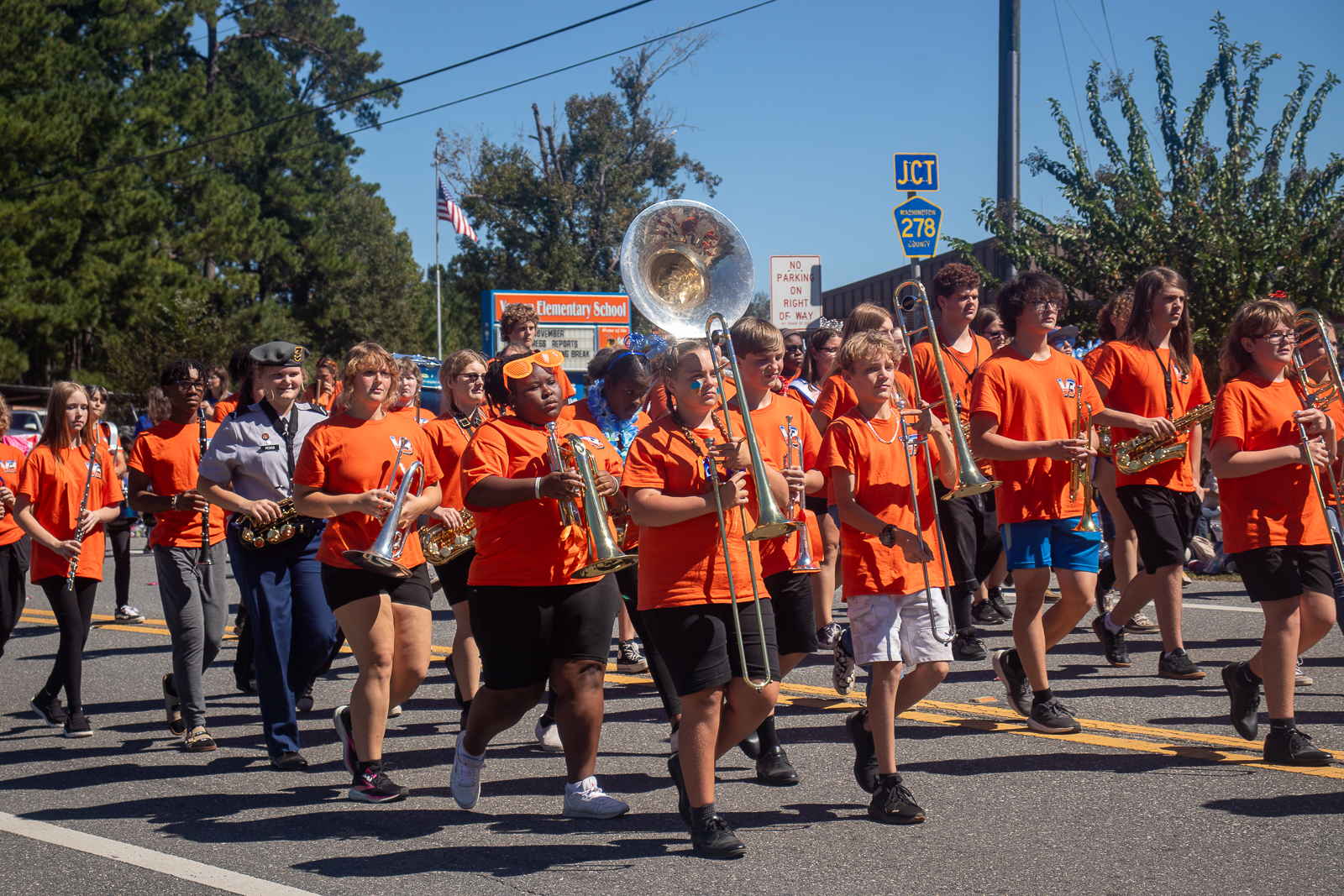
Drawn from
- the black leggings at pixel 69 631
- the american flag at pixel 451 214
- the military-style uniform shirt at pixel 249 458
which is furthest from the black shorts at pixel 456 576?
the american flag at pixel 451 214

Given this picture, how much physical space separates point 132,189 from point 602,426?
33.3m

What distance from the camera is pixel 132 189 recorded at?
3550cm

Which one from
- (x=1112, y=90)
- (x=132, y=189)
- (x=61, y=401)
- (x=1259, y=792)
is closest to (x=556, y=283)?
(x=132, y=189)

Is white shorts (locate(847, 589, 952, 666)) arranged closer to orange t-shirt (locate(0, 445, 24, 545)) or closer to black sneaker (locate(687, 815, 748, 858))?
black sneaker (locate(687, 815, 748, 858))

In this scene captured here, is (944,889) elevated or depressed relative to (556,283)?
depressed

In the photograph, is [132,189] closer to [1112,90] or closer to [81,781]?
[1112,90]

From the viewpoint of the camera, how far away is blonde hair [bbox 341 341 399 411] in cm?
521

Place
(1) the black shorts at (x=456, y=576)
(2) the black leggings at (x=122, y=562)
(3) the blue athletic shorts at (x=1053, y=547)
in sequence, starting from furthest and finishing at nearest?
(2) the black leggings at (x=122, y=562), (1) the black shorts at (x=456, y=576), (3) the blue athletic shorts at (x=1053, y=547)

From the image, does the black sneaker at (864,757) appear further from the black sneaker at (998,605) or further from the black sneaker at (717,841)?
the black sneaker at (998,605)

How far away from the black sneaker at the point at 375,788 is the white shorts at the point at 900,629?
6.36ft

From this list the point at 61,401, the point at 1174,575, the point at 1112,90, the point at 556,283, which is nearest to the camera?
the point at 1174,575

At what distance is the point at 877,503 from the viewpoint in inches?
184

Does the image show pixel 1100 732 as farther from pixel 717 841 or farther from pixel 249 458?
pixel 249 458

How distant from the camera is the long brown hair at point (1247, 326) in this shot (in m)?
5.19
